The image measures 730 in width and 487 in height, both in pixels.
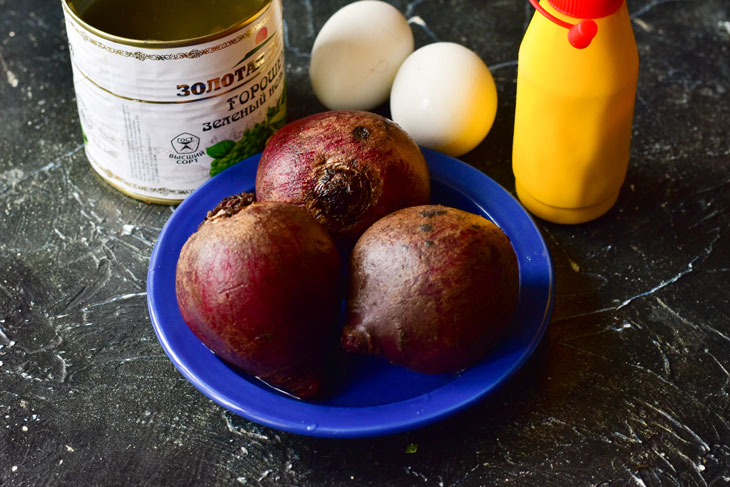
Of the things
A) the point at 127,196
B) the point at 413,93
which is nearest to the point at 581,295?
the point at 413,93

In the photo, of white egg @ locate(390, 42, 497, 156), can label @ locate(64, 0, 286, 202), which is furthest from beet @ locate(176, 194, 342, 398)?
white egg @ locate(390, 42, 497, 156)

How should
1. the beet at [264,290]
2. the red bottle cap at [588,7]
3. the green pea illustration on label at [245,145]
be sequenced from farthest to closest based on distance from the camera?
the green pea illustration on label at [245,145]
the red bottle cap at [588,7]
the beet at [264,290]

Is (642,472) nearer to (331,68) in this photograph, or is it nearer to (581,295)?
(581,295)

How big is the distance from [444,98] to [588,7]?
0.78 feet

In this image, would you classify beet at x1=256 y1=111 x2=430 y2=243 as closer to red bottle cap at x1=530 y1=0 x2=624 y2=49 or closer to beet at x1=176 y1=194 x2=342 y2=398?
beet at x1=176 y1=194 x2=342 y2=398

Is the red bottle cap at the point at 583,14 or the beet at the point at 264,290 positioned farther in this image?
the red bottle cap at the point at 583,14

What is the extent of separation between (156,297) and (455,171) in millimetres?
383

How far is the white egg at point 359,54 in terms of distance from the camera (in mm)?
1118

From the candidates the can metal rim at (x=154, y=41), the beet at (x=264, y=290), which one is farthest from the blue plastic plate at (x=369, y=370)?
the can metal rim at (x=154, y=41)

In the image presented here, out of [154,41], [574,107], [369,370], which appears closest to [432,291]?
[369,370]

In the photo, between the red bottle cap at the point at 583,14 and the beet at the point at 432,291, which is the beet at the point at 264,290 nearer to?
the beet at the point at 432,291

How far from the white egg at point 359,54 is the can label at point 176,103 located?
0.25ft

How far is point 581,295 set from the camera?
980 mm

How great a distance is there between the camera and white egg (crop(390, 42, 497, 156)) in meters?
1.05
